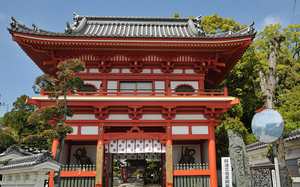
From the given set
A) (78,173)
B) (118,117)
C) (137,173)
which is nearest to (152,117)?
(118,117)

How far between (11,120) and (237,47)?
24.3m

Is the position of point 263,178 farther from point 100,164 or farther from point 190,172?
point 100,164

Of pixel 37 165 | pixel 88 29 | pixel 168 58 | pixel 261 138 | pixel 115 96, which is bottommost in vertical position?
pixel 37 165

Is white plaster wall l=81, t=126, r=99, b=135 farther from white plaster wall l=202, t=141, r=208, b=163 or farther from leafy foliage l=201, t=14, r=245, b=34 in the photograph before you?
leafy foliage l=201, t=14, r=245, b=34

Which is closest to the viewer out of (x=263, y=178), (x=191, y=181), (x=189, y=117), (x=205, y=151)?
(x=263, y=178)

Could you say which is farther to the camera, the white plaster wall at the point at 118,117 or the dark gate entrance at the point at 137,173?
the dark gate entrance at the point at 137,173

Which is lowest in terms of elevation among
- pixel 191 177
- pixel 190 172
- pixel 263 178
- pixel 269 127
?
pixel 191 177

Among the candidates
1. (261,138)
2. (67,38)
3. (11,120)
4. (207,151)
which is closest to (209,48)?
(207,151)

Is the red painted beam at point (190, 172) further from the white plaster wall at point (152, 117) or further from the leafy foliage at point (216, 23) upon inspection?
the leafy foliage at point (216, 23)

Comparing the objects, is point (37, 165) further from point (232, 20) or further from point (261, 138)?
point (232, 20)

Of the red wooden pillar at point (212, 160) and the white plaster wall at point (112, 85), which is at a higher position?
the white plaster wall at point (112, 85)

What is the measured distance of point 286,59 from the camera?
28391 mm

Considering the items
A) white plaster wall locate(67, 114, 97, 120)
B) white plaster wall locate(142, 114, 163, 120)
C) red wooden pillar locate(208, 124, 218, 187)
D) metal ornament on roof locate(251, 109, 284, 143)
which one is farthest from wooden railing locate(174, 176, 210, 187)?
metal ornament on roof locate(251, 109, 284, 143)

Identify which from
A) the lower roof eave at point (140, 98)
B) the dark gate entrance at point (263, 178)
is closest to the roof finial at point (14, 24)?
the lower roof eave at point (140, 98)
